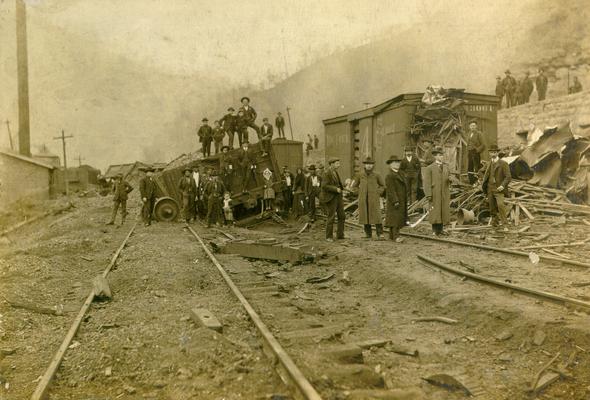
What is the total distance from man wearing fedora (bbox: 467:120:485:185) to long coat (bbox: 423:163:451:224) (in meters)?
4.00

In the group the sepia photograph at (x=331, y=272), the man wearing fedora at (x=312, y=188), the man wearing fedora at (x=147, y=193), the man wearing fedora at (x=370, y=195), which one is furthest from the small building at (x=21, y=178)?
the man wearing fedora at (x=370, y=195)

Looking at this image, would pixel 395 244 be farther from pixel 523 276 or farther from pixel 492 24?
pixel 492 24

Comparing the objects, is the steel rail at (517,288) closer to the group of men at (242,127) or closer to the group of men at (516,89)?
the group of men at (242,127)

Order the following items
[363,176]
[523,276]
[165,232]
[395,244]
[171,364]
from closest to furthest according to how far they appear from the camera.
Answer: [171,364] → [523,276] → [395,244] → [363,176] → [165,232]

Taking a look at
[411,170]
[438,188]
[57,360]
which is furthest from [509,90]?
[57,360]

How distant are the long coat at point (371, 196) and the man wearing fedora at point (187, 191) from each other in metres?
7.28

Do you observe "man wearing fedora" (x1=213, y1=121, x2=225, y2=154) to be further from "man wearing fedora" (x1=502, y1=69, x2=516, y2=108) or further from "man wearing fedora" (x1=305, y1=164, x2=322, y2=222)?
"man wearing fedora" (x1=502, y1=69, x2=516, y2=108)

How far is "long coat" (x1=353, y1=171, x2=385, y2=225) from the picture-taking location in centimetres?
1081

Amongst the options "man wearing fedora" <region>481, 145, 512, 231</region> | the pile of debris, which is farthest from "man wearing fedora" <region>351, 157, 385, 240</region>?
the pile of debris

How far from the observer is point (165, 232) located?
14.1 metres

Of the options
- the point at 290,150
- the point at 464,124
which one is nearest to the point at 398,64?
the point at 290,150

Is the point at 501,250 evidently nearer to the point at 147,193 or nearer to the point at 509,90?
the point at 147,193

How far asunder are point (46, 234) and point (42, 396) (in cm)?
1259

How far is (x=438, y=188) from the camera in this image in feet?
35.0
